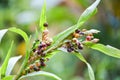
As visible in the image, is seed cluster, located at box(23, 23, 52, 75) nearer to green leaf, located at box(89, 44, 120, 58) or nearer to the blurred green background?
green leaf, located at box(89, 44, 120, 58)

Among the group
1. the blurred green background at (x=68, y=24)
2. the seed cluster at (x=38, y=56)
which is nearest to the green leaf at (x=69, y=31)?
the seed cluster at (x=38, y=56)

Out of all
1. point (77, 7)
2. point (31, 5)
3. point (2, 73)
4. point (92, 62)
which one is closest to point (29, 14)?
point (31, 5)

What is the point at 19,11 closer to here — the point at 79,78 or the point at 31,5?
the point at 31,5

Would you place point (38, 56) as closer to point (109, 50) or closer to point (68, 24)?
point (109, 50)

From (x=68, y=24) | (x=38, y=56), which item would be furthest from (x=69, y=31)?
(x=68, y=24)

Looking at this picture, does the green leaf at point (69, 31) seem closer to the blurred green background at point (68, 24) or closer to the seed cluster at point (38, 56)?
the seed cluster at point (38, 56)
